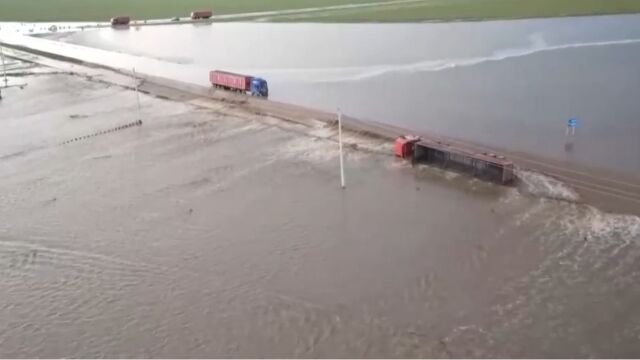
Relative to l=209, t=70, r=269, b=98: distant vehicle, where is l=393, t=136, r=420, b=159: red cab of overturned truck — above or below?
below

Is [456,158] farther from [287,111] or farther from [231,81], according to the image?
[231,81]

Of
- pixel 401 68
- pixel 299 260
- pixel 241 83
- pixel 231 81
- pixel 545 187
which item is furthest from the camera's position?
pixel 401 68

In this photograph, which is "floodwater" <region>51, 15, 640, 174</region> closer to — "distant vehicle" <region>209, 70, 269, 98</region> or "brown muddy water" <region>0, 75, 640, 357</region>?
"distant vehicle" <region>209, 70, 269, 98</region>

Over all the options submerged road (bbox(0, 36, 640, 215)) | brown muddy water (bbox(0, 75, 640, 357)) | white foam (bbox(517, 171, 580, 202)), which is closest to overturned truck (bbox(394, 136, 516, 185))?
white foam (bbox(517, 171, 580, 202))

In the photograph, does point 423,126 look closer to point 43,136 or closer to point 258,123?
point 258,123

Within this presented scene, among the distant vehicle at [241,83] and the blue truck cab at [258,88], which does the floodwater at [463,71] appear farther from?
the distant vehicle at [241,83]

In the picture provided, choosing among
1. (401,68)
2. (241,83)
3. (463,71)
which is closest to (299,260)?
(241,83)

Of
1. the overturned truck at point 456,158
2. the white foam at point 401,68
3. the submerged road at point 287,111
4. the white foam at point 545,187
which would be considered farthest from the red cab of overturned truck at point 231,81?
the white foam at point 545,187

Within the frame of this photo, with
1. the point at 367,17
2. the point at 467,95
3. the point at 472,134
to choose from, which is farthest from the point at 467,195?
the point at 367,17
